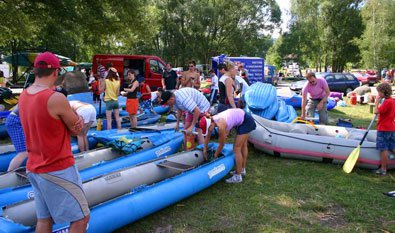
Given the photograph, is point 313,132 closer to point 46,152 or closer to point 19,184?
point 19,184

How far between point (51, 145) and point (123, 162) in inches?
110

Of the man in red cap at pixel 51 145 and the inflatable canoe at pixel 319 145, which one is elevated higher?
the man in red cap at pixel 51 145

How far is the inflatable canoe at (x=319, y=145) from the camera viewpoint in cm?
555

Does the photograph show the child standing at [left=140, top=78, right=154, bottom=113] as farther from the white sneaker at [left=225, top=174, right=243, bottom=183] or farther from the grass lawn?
the white sneaker at [left=225, top=174, right=243, bottom=183]

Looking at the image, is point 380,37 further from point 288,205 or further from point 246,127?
point 288,205

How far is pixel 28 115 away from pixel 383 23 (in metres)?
31.9

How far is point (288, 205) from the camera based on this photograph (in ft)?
14.2

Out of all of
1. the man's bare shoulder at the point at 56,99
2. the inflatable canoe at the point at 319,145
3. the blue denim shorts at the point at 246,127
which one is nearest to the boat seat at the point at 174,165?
the blue denim shorts at the point at 246,127

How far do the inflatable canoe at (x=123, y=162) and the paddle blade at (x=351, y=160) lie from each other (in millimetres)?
2713

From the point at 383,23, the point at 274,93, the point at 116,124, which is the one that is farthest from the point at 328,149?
the point at 383,23

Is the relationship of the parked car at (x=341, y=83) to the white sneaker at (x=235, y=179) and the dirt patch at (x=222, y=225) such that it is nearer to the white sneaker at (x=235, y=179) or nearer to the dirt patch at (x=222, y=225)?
the white sneaker at (x=235, y=179)

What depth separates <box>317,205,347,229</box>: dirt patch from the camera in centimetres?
385

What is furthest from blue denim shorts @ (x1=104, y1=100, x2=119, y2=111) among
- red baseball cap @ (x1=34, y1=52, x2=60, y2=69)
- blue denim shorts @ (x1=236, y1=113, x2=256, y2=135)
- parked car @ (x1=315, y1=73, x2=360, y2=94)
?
parked car @ (x1=315, y1=73, x2=360, y2=94)

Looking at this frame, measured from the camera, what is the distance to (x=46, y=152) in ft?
7.52
